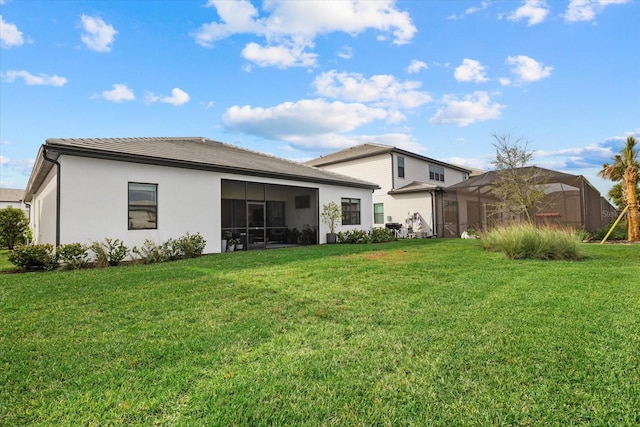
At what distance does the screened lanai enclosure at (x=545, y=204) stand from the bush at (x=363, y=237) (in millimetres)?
4940

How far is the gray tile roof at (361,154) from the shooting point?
2231 centimetres

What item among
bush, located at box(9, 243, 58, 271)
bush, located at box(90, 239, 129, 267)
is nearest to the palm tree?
bush, located at box(90, 239, 129, 267)

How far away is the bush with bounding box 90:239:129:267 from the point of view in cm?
902

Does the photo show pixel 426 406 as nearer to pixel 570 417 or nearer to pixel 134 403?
pixel 570 417

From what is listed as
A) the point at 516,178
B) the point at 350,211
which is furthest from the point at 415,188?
the point at 516,178

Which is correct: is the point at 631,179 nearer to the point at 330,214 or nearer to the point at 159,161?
the point at 330,214

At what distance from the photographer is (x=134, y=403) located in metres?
2.32

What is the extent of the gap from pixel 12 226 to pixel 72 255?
1053 cm

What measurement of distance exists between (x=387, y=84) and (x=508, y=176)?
7.92 metres

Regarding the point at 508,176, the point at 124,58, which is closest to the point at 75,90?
the point at 124,58

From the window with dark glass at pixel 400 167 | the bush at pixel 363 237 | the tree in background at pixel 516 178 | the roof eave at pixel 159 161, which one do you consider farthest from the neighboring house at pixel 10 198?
the tree in background at pixel 516 178

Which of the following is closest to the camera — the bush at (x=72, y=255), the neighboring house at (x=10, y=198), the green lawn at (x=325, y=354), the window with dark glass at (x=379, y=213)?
the green lawn at (x=325, y=354)

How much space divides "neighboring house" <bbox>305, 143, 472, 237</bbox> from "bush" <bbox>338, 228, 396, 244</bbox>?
3.77 m

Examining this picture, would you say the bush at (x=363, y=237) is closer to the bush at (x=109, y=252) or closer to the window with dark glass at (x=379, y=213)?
the window with dark glass at (x=379, y=213)
